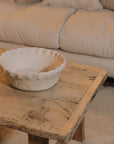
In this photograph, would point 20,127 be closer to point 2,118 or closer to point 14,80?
point 2,118

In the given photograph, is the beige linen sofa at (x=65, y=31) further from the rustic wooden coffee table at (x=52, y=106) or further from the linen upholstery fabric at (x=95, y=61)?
the rustic wooden coffee table at (x=52, y=106)

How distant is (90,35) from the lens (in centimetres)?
186

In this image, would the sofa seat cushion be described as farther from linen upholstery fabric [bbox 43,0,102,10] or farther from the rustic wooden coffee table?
the rustic wooden coffee table

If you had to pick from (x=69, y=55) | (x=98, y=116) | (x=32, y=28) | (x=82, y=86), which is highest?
(x=82, y=86)

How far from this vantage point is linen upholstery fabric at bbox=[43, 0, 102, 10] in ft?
7.09

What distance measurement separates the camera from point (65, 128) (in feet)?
3.00

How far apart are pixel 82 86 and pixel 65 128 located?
319mm

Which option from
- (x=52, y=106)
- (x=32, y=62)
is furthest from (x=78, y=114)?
(x=32, y=62)

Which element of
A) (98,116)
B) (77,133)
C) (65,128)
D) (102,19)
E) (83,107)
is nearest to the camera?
(65,128)

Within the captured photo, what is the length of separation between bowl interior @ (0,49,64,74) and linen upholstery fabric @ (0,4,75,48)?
0.66 metres

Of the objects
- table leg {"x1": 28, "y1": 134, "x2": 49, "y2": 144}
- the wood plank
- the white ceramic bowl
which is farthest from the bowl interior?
table leg {"x1": 28, "y1": 134, "x2": 49, "y2": 144}

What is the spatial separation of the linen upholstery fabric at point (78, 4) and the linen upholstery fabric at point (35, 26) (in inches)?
3.6

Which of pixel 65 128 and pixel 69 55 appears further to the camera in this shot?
pixel 69 55

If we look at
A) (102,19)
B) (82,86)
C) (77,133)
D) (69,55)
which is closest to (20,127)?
(82,86)
